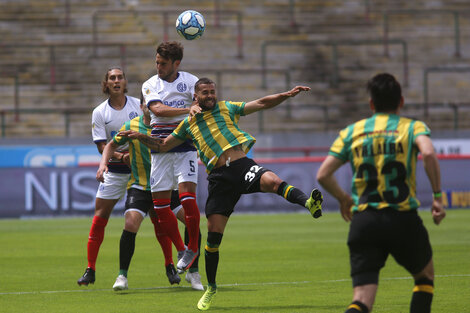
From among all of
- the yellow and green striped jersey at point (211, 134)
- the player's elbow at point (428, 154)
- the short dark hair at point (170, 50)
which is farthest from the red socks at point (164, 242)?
the player's elbow at point (428, 154)

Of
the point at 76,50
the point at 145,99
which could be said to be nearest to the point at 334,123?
the point at 76,50

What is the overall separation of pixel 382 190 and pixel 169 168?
14.1 ft

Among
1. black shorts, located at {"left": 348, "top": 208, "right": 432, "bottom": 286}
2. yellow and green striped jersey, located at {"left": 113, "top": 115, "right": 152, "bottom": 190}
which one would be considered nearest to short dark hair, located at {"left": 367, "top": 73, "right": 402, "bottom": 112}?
black shorts, located at {"left": 348, "top": 208, "right": 432, "bottom": 286}

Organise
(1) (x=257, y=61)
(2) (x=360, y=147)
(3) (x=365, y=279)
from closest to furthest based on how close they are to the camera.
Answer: (3) (x=365, y=279) < (2) (x=360, y=147) < (1) (x=257, y=61)

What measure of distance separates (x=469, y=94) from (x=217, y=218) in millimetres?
22398

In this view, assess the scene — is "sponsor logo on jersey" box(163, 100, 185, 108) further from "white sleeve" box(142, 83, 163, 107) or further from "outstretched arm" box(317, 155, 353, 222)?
"outstretched arm" box(317, 155, 353, 222)

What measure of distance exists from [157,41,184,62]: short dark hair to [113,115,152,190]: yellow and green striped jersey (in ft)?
2.54

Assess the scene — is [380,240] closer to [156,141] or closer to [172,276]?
[156,141]

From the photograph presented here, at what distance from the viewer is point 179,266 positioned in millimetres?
9320

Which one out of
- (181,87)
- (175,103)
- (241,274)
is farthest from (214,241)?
(241,274)

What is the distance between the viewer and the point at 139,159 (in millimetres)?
10062

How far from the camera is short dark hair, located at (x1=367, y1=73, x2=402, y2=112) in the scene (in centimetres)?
580

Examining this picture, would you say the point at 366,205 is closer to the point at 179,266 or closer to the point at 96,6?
the point at 179,266

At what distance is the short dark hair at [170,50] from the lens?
972 cm
